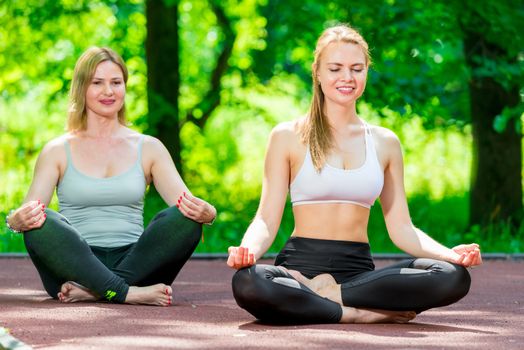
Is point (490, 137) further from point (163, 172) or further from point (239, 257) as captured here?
point (239, 257)

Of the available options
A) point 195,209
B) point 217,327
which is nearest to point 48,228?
point 195,209

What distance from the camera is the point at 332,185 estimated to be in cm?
562

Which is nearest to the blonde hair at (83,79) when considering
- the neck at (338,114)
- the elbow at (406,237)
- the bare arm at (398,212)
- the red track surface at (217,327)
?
the red track surface at (217,327)

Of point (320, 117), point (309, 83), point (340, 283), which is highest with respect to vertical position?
point (309, 83)

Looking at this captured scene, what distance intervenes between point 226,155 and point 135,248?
1472cm

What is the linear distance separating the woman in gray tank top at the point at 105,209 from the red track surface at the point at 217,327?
17 centimetres

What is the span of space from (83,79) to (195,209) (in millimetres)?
1074

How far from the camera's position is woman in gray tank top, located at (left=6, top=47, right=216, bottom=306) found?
242 inches

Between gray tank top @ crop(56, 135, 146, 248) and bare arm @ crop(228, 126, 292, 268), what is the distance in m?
1.08

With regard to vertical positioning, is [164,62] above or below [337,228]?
above

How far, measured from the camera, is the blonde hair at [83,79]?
257 inches

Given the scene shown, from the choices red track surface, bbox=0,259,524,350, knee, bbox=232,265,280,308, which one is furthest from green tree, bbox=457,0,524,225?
knee, bbox=232,265,280,308

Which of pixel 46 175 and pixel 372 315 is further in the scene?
pixel 46 175

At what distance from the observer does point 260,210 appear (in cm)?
566
